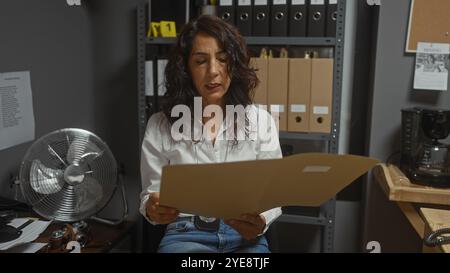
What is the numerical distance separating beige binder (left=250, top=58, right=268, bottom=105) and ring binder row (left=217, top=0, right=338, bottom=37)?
0.13 m

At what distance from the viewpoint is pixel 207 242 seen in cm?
129

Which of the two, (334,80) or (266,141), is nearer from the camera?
(266,141)

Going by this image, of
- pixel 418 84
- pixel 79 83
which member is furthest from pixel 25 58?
pixel 418 84

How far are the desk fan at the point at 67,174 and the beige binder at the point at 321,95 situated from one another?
835mm

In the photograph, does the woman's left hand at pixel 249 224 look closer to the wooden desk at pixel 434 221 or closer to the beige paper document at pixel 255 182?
the beige paper document at pixel 255 182

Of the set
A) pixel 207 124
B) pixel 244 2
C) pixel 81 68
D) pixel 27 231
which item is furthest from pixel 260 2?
pixel 27 231

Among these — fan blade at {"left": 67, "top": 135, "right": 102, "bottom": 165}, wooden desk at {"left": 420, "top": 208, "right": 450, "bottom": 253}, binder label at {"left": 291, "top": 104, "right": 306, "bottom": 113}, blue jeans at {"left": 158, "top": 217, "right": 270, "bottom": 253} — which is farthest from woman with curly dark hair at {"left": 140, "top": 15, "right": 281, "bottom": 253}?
wooden desk at {"left": 420, "top": 208, "right": 450, "bottom": 253}

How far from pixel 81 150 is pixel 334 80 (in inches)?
40.5

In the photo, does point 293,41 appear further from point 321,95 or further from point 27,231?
point 27,231

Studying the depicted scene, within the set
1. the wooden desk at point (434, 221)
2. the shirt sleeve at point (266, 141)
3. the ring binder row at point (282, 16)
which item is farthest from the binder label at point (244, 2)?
the wooden desk at point (434, 221)

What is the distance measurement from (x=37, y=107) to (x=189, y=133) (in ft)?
2.75

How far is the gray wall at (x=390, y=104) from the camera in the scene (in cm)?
174

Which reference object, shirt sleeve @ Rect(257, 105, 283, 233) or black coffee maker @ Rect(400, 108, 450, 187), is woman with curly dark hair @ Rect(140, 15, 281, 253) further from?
black coffee maker @ Rect(400, 108, 450, 187)

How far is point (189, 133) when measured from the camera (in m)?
1.36
